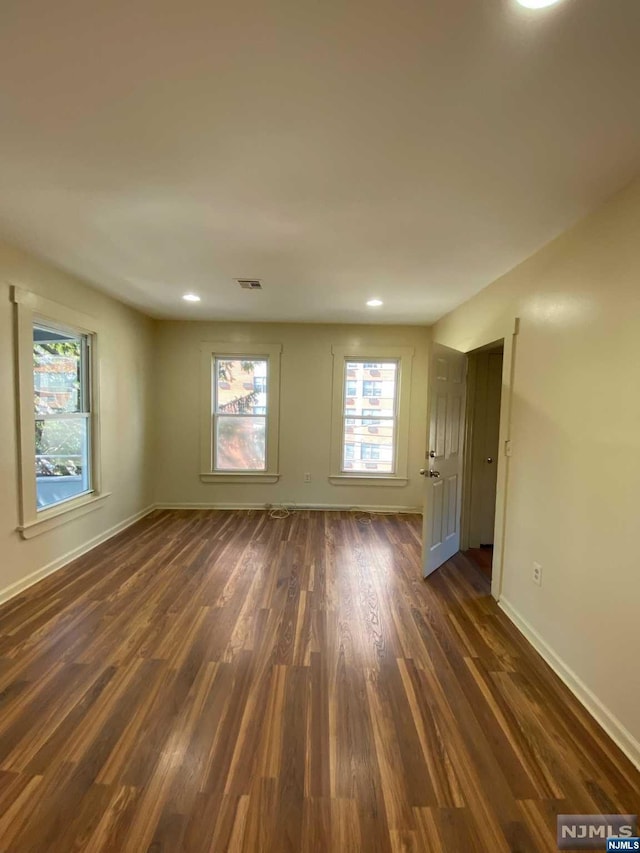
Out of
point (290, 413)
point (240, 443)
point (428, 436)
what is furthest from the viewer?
point (240, 443)

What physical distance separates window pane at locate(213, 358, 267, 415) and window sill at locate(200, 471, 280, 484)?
0.84 meters

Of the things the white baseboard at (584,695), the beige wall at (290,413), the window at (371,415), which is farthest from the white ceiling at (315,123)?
the window at (371,415)

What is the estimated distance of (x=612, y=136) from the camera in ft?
4.59

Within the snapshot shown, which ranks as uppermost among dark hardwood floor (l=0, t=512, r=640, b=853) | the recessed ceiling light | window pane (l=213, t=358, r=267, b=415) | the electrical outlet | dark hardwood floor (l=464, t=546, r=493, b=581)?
the recessed ceiling light

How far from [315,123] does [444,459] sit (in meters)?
2.69

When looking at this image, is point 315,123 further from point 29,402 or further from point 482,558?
point 482,558

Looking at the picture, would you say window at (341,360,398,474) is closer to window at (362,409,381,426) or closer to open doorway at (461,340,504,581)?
window at (362,409,381,426)

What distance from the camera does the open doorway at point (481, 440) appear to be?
11.9 feet

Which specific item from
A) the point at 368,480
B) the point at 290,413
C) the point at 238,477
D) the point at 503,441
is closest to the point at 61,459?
the point at 238,477

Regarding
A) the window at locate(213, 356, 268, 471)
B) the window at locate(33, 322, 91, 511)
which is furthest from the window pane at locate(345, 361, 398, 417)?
the window at locate(33, 322, 91, 511)

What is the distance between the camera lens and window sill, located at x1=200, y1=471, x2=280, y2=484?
196 inches

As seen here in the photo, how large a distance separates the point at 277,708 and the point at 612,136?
9.14 ft

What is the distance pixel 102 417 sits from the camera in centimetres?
374

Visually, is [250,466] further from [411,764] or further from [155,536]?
[411,764]
